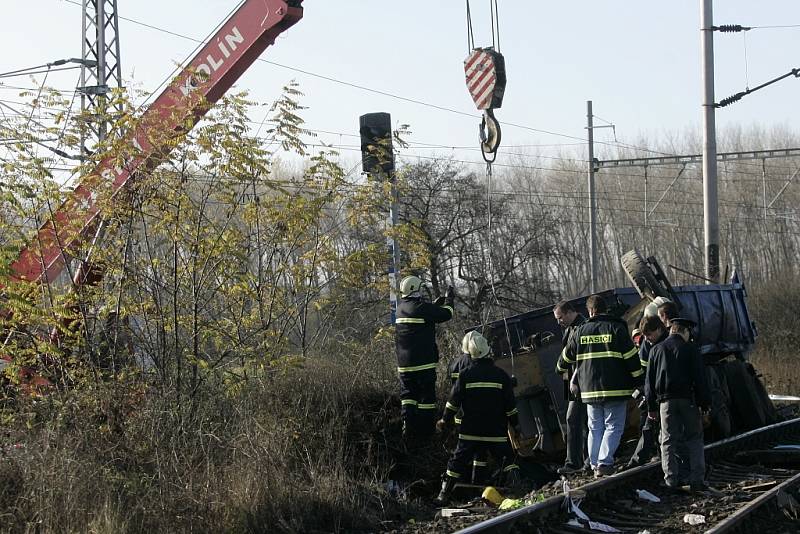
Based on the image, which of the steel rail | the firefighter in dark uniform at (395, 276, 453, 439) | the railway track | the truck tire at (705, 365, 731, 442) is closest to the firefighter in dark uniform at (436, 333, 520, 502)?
the firefighter in dark uniform at (395, 276, 453, 439)

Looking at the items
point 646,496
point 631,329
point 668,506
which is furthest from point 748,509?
point 631,329

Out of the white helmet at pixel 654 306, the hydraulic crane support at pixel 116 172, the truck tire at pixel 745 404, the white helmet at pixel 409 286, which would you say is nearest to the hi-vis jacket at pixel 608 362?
the white helmet at pixel 654 306

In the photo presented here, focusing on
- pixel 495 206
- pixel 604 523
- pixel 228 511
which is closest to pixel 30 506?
pixel 228 511

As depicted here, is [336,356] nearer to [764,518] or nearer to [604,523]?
[604,523]

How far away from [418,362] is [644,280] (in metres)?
3.42

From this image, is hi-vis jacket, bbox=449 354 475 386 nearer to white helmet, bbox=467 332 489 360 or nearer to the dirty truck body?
white helmet, bbox=467 332 489 360

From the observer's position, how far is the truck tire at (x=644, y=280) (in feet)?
40.3

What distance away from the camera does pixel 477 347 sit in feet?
32.3

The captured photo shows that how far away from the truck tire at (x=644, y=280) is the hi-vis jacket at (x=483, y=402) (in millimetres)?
3276

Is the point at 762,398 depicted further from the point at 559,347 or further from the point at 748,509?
the point at 748,509

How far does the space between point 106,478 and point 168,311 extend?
265cm

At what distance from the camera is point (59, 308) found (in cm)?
1004

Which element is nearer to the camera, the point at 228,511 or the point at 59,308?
the point at 228,511

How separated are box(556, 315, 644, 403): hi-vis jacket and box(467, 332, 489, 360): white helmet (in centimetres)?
98
